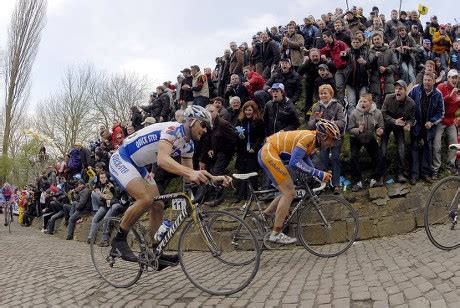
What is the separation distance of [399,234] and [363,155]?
2.02m

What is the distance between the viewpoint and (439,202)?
17.4 ft

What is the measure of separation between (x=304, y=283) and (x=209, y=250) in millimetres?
1233

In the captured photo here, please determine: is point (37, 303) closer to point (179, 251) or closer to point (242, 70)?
point (179, 251)

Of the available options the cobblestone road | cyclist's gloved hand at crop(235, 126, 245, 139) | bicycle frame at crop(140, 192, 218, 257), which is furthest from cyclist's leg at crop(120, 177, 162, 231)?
cyclist's gloved hand at crop(235, 126, 245, 139)

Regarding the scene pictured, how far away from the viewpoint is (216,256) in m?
4.64

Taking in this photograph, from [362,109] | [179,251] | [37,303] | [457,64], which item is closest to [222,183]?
[179,251]

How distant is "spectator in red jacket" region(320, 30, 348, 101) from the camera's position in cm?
933

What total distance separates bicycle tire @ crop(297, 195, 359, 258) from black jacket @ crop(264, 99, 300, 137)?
237cm

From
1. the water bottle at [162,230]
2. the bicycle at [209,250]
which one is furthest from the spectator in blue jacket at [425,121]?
the water bottle at [162,230]

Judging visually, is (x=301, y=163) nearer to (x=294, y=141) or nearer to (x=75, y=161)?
(x=294, y=141)

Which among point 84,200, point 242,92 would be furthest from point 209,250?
point 84,200

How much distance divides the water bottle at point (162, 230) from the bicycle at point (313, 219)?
1.48 m

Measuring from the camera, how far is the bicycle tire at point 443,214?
5250 mm

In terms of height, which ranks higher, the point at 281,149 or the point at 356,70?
the point at 356,70
